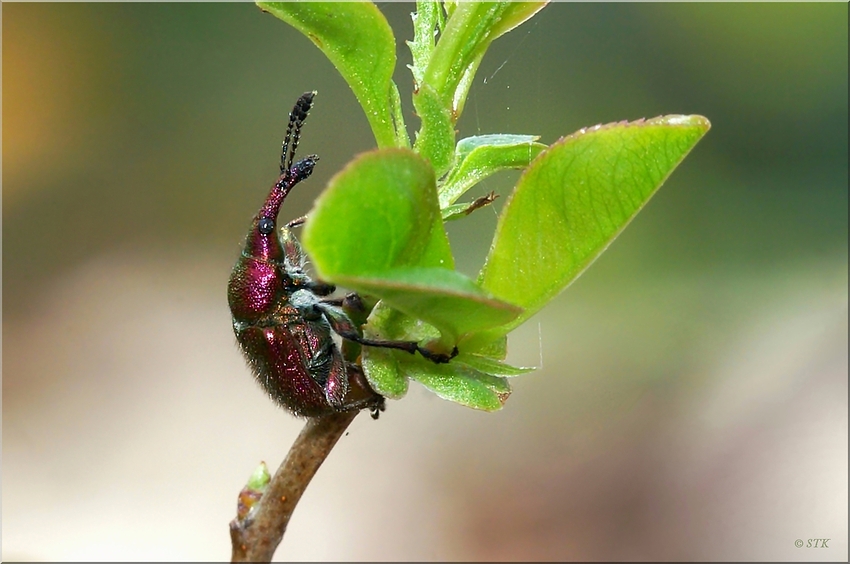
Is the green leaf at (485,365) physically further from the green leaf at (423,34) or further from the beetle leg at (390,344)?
the green leaf at (423,34)

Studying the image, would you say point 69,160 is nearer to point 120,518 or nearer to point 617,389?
point 120,518

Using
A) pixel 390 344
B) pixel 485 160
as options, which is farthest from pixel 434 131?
pixel 390 344

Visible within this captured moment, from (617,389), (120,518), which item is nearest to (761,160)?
(617,389)

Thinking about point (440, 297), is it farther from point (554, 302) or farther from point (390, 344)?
point (554, 302)

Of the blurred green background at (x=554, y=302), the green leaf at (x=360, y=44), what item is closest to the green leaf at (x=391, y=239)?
the green leaf at (x=360, y=44)

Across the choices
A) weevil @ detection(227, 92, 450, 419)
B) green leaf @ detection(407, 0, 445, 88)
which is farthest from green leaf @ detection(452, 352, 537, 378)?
green leaf @ detection(407, 0, 445, 88)

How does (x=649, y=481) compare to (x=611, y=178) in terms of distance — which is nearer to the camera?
(x=611, y=178)
